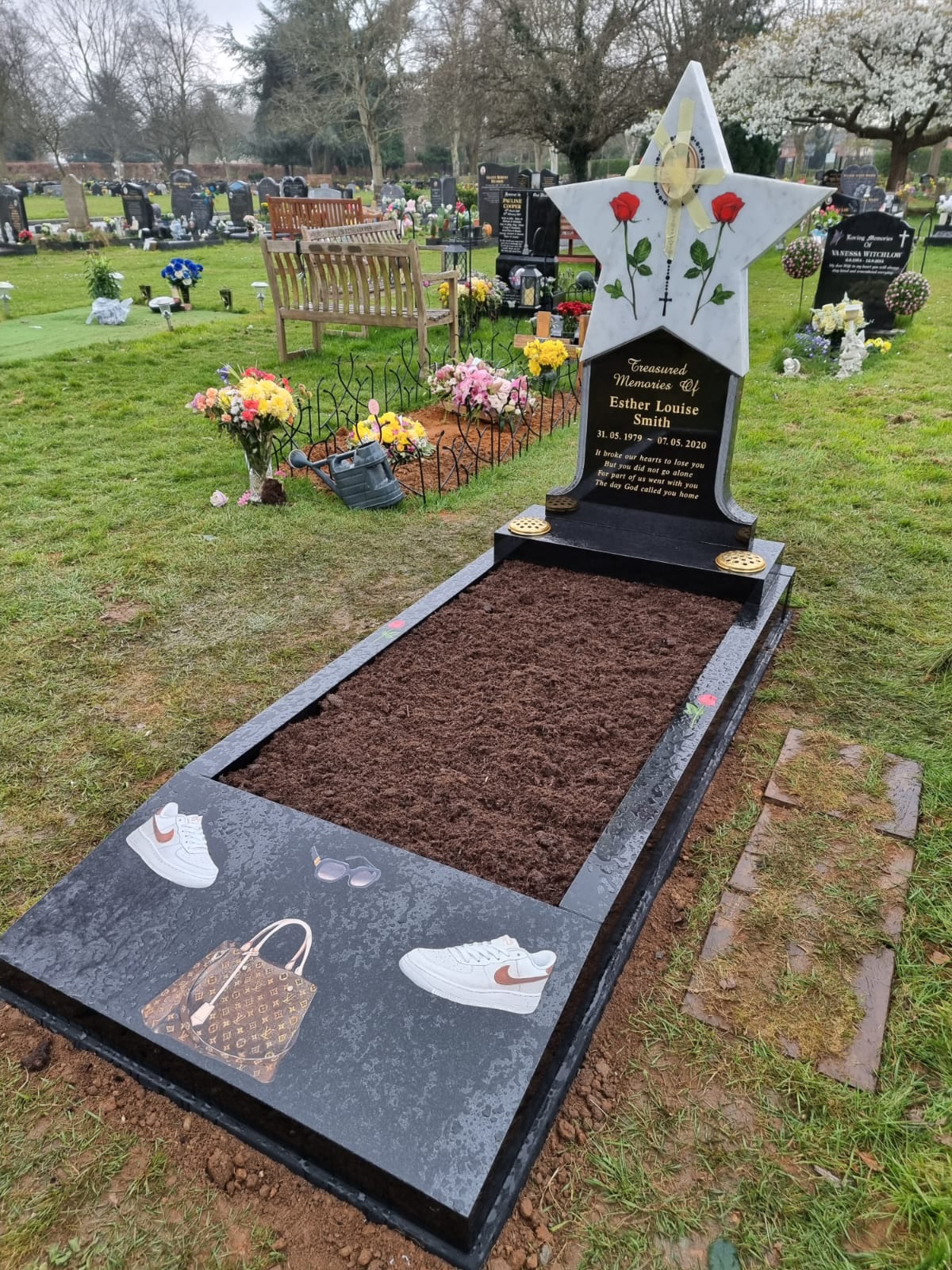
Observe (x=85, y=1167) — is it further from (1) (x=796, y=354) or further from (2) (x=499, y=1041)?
(1) (x=796, y=354)

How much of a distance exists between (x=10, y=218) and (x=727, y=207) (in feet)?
68.9

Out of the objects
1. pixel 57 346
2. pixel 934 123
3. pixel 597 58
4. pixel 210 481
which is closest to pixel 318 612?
pixel 210 481

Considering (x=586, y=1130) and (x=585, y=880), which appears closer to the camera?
(x=586, y=1130)

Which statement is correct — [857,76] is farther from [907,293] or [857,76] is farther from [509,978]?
[509,978]

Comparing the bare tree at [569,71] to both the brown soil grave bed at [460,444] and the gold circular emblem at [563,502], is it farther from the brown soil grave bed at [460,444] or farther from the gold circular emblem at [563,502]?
the gold circular emblem at [563,502]

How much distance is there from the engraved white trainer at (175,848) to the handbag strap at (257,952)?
25 cm

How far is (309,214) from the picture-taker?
15.4 m

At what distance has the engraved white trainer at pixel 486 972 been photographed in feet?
5.93

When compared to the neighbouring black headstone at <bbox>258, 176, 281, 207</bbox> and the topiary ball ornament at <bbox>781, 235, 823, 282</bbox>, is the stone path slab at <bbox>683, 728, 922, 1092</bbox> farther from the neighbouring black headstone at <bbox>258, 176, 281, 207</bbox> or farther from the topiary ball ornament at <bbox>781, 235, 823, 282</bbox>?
the neighbouring black headstone at <bbox>258, 176, 281, 207</bbox>

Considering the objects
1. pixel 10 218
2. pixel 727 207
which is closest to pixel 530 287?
pixel 727 207

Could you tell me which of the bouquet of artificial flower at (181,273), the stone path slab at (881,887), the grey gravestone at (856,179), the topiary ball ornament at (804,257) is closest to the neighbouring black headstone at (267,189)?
the bouquet of artificial flower at (181,273)

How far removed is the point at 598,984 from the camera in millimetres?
2092

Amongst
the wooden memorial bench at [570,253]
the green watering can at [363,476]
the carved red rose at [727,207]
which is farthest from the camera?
the wooden memorial bench at [570,253]

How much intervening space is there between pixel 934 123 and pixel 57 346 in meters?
26.0
